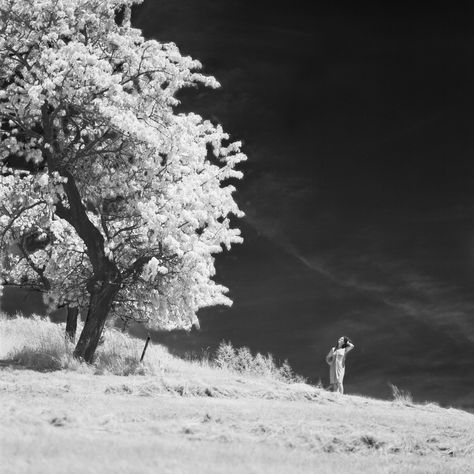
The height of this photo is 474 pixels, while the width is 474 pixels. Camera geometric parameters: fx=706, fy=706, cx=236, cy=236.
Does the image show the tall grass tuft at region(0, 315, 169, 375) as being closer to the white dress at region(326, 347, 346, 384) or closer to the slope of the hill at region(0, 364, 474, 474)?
the slope of the hill at region(0, 364, 474, 474)

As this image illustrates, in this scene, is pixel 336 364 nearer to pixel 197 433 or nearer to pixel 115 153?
pixel 115 153

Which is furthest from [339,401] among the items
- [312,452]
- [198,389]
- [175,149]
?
[312,452]

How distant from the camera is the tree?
23672 mm

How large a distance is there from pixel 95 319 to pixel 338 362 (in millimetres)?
9638

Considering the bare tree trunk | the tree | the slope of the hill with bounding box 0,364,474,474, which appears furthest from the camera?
the bare tree trunk

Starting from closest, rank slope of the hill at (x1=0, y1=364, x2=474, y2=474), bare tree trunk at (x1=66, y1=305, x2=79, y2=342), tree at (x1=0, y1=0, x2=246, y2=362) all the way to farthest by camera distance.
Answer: slope of the hill at (x1=0, y1=364, x2=474, y2=474) < tree at (x1=0, y1=0, x2=246, y2=362) < bare tree trunk at (x1=66, y1=305, x2=79, y2=342)

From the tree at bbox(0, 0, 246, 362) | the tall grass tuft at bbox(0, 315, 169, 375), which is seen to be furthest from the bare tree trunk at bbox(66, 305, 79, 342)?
the tree at bbox(0, 0, 246, 362)

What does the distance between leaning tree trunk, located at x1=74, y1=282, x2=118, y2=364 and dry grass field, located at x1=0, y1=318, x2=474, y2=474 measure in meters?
1.61

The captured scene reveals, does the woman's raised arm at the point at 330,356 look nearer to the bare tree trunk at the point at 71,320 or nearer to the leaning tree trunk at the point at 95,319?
A: the leaning tree trunk at the point at 95,319

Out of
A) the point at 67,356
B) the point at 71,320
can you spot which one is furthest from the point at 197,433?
the point at 71,320

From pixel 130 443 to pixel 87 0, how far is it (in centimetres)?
1899

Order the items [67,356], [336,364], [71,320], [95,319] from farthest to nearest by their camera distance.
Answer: [71,320] < [336,364] < [95,319] < [67,356]

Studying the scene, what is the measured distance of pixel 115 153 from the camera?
86.0 feet

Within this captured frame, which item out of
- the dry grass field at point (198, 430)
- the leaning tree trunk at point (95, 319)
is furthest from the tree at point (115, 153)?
the dry grass field at point (198, 430)
